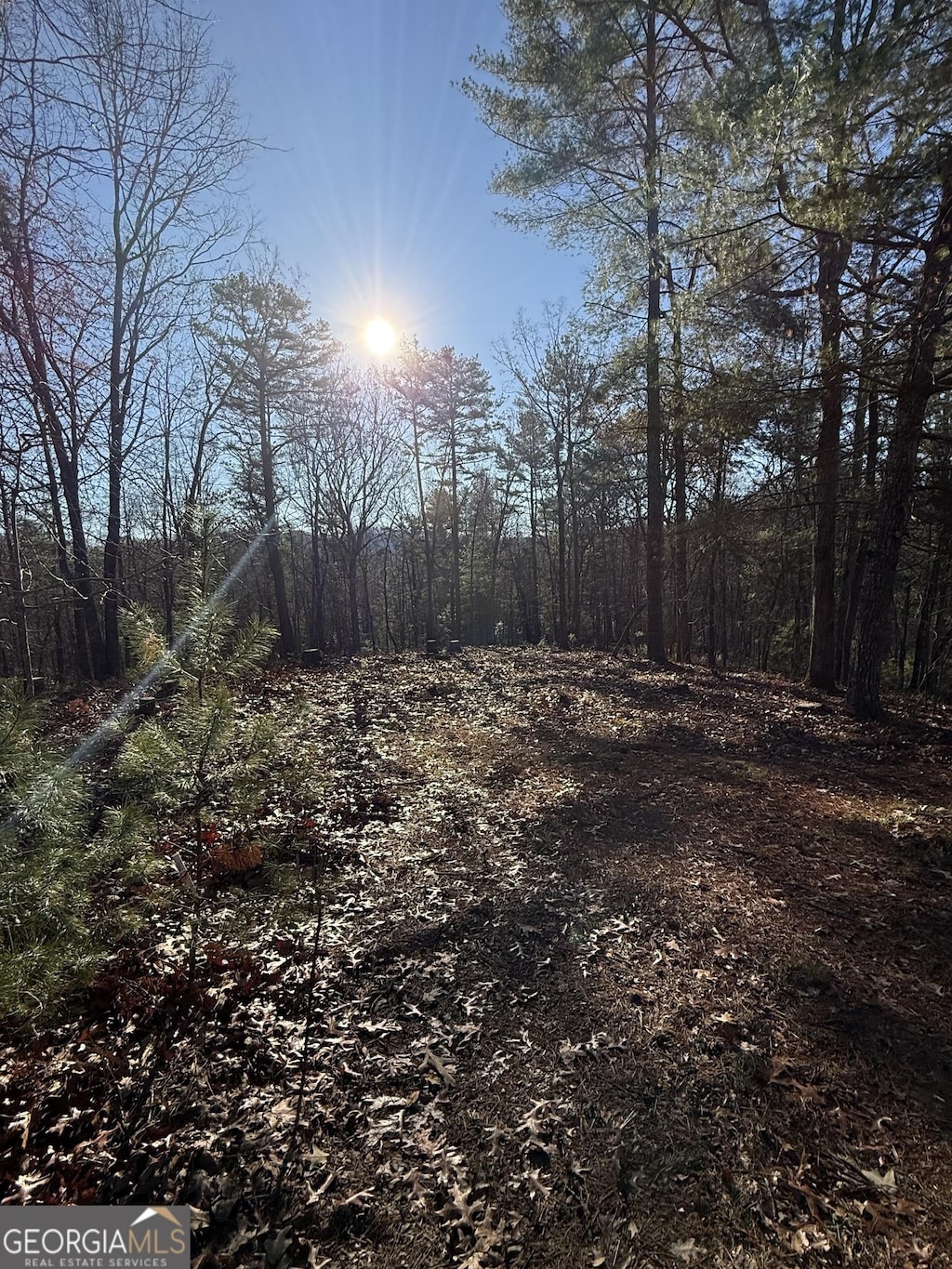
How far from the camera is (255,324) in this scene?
15.1 meters

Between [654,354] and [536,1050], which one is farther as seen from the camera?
[654,354]

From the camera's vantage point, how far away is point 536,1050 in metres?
2.56

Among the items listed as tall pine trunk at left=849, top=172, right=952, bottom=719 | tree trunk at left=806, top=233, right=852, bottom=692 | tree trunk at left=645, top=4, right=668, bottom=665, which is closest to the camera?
tall pine trunk at left=849, top=172, right=952, bottom=719

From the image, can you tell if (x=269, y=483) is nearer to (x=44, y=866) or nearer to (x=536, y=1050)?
(x=44, y=866)

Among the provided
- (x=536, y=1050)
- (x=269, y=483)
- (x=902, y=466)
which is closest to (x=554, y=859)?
(x=536, y=1050)

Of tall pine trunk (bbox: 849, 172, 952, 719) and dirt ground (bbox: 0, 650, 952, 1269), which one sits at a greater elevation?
tall pine trunk (bbox: 849, 172, 952, 719)

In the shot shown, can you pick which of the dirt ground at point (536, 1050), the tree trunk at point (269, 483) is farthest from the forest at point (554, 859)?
the tree trunk at point (269, 483)

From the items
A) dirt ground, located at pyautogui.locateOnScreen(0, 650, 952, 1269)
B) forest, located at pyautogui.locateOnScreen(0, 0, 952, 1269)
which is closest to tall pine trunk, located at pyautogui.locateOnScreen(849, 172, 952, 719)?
forest, located at pyautogui.locateOnScreen(0, 0, 952, 1269)

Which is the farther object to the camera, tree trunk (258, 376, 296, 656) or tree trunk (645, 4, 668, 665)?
tree trunk (258, 376, 296, 656)

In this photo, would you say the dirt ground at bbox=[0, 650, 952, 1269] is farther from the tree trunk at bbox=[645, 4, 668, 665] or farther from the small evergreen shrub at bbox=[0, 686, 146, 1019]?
the tree trunk at bbox=[645, 4, 668, 665]

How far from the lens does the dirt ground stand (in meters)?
1.86

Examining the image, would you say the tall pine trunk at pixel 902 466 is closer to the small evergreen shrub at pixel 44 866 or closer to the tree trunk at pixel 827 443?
the tree trunk at pixel 827 443

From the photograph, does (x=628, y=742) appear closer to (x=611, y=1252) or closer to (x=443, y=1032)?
(x=443, y=1032)

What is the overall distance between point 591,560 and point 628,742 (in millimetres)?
22769
